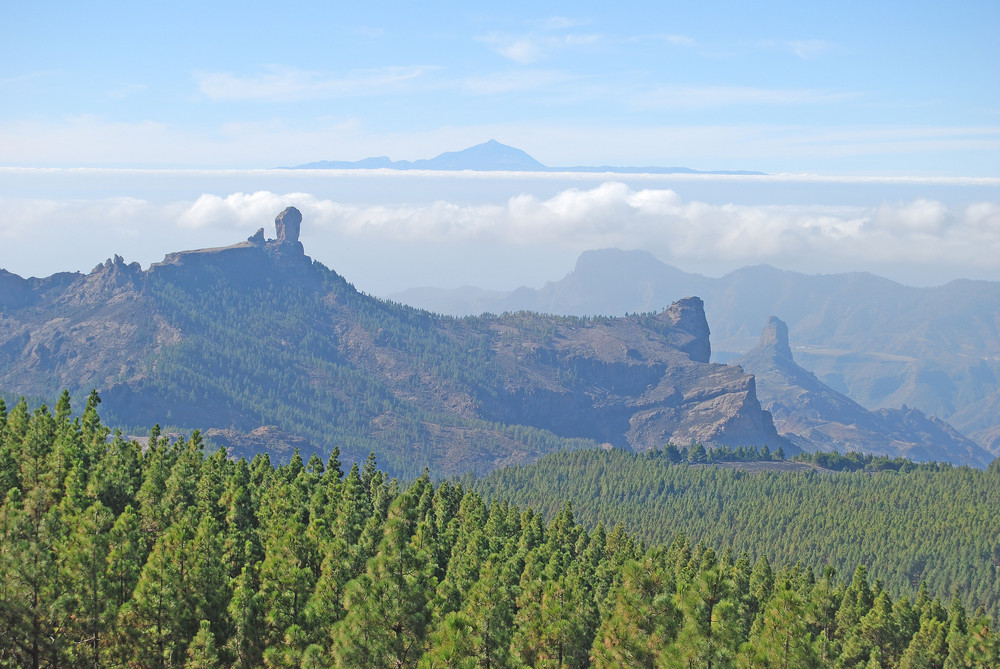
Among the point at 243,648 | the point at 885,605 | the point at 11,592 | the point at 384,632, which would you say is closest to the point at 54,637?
the point at 11,592

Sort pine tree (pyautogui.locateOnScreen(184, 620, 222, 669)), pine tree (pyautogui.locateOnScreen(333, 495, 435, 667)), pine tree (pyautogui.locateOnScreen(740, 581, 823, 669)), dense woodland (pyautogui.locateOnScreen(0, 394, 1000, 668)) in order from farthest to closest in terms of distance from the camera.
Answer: pine tree (pyautogui.locateOnScreen(333, 495, 435, 667)) → pine tree (pyautogui.locateOnScreen(184, 620, 222, 669)) → dense woodland (pyautogui.locateOnScreen(0, 394, 1000, 668)) → pine tree (pyautogui.locateOnScreen(740, 581, 823, 669))

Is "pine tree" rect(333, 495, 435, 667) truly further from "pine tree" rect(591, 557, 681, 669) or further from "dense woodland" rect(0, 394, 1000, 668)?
"pine tree" rect(591, 557, 681, 669)

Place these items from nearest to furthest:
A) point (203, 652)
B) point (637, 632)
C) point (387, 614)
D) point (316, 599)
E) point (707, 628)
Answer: point (203, 652), point (707, 628), point (387, 614), point (637, 632), point (316, 599)

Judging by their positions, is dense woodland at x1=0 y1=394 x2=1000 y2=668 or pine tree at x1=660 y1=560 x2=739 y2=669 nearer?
pine tree at x1=660 y1=560 x2=739 y2=669

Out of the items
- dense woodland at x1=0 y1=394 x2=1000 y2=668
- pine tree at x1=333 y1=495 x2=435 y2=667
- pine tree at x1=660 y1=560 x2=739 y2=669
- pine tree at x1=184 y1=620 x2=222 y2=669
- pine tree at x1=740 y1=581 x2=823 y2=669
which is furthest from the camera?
pine tree at x1=333 y1=495 x2=435 y2=667

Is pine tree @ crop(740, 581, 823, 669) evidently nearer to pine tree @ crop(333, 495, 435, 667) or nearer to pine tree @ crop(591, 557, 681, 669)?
pine tree @ crop(591, 557, 681, 669)

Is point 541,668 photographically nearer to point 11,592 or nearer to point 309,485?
point 11,592

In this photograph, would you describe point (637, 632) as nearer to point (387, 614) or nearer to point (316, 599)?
point (387, 614)

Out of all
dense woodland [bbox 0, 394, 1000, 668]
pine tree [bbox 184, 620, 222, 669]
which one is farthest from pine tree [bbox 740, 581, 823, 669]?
pine tree [bbox 184, 620, 222, 669]

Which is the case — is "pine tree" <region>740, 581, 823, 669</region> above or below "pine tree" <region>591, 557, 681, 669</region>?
above

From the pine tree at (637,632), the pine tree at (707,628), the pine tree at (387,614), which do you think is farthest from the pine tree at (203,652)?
the pine tree at (707,628)

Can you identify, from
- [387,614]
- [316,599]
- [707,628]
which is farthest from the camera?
[316,599]

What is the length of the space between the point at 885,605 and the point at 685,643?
54.7 meters

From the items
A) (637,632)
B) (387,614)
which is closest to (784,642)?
(637,632)
